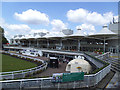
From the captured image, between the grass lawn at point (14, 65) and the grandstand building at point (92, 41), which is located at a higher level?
the grandstand building at point (92, 41)

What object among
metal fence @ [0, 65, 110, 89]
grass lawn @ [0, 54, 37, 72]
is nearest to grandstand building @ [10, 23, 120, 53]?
grass lawn @ [0, 54, 37, 72]

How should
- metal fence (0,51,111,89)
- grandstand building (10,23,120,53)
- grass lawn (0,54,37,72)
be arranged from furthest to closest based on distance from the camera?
grandstand building (10,23,120,53)
grass lawn (0,54,37,72)
metal fence (0,51,111,89)

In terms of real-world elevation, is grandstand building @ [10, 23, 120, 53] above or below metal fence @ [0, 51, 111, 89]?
above

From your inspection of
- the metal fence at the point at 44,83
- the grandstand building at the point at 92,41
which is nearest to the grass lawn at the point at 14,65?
the metal fence at the point at 44,83

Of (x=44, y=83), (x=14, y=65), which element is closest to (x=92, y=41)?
(x=14, y=65)

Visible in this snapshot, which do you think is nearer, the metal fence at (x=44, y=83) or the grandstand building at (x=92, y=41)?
the metal fence at (x=44, y=83)

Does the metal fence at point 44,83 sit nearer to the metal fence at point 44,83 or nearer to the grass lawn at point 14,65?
the metal fence at point 44,83

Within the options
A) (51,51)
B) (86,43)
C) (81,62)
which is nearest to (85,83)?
(81,62)

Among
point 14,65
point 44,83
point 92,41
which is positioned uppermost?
point 92,41

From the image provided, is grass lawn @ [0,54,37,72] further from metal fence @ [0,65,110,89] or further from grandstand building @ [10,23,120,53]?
grandstand building @ [10,23,120,53]

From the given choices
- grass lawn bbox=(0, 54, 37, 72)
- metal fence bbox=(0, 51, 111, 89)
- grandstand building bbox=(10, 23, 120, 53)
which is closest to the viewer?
metal fence bbox=(0, 51, 111, 89)

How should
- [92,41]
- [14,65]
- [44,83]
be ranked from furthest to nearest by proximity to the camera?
[92,41]
[14,65]
[44,83]

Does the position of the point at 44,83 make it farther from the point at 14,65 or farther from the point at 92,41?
the point at 92,41

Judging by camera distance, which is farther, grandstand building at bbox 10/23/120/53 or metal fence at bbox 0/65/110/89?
grandstand building at bbox 10/23/120/53
